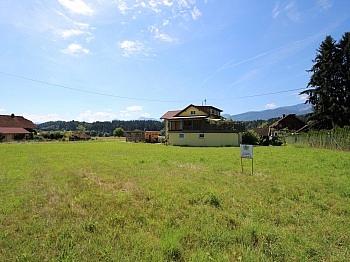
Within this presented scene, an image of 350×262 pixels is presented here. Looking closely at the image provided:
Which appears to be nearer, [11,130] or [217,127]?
[217,127]

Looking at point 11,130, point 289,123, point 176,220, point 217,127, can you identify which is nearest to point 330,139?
point 217,127

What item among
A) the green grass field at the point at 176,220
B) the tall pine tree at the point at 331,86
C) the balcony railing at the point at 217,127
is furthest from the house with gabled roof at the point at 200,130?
the green grass field at the point at 176,220

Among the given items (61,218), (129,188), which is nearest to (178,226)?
(61,218)

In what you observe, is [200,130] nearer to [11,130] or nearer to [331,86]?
[331,86]

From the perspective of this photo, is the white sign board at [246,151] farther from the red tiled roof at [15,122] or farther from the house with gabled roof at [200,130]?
the red tiled roof at [15,122]

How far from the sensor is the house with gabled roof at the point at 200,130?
109ft

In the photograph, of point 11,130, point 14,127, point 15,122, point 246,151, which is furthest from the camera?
point 15,122

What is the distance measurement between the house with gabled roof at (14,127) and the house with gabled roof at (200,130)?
3969cm

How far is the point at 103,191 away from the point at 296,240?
18.6 ft

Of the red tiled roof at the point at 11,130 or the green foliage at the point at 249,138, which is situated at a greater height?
the red tiled roof at the point at 11,130

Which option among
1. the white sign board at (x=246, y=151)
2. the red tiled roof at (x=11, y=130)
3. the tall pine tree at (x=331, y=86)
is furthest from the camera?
the red tiled roof at (x=11, y=130)

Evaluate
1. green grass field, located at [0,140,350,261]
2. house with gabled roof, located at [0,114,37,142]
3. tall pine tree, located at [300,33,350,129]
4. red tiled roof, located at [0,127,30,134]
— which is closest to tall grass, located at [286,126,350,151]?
tall pine tree, located at [300,33,350,129]

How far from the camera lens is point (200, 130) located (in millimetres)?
34719

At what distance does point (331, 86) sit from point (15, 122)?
7266 centimetres
